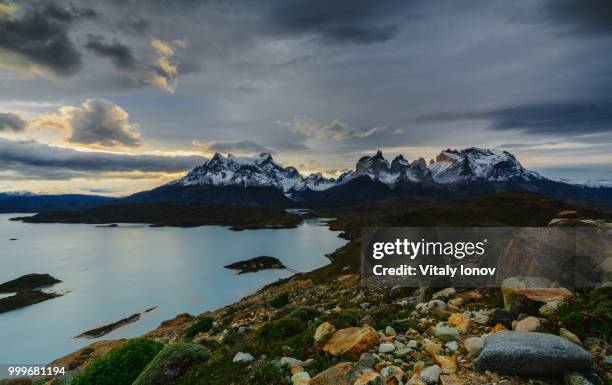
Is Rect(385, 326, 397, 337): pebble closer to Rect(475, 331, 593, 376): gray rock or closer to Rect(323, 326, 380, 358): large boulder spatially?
Rect(323, 326, 380, 358): large boulder

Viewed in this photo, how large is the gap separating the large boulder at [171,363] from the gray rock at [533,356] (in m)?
8.91

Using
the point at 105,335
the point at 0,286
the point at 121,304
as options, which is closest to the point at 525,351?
the point at 105,335

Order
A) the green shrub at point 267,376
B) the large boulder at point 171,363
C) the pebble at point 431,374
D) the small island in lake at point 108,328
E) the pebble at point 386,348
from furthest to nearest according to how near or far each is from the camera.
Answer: the small island in lake at point 108,328 < the large boulder at point 171,363 < the pebble at point 386,348 < the green shrub at point 267,376 < the pebble at point 431,374

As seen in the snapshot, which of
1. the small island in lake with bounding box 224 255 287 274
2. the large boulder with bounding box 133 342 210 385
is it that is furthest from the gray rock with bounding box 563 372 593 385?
the small island in lake with bounding box 224 255 287 274

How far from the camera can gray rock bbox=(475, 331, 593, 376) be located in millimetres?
6211

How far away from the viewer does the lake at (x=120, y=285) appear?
160 feet

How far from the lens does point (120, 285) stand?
3081 inches

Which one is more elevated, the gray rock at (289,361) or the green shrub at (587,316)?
the green shrub at (587,316)

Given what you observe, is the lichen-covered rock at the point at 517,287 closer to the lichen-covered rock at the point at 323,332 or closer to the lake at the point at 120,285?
the lichen-covered rock at the point at 323,332

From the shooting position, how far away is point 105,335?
4725cm

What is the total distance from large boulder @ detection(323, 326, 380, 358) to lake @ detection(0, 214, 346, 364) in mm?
48528

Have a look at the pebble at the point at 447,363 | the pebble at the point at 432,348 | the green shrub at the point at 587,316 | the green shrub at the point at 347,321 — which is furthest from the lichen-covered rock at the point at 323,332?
the green shrub at the point at 587,316

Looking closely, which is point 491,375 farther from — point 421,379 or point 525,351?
point 421,379

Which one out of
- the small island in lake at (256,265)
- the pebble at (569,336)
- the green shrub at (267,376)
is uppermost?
the pebble at (569,336)
